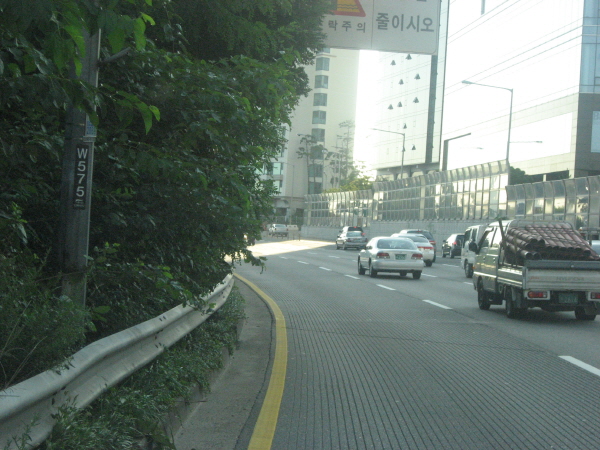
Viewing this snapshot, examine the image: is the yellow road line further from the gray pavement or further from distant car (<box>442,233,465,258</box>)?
distant car (<box>442,233,465,258</box>)

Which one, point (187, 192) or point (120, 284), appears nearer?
point (120, 284)

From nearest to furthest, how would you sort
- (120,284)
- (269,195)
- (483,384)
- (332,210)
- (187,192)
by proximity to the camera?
(120,284) < (187,192) < (483,384) < (269,195) < (332,210)

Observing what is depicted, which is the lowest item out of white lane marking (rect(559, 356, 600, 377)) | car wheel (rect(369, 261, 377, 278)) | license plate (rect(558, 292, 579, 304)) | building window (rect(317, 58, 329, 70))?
car wheel (rect(369, 261, 377, 278))

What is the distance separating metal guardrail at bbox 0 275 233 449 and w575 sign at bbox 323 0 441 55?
31.6ft

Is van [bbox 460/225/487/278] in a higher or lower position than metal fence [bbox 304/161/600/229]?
lower

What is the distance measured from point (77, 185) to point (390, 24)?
410 inches

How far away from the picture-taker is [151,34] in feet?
26.1

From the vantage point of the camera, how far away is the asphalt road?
583cm

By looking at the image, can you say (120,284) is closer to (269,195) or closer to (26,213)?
(26,213)

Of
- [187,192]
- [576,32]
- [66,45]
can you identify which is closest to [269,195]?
[187,192]

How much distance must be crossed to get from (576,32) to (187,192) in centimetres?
5855

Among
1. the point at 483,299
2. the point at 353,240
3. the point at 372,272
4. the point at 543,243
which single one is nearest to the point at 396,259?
the point at 372,272

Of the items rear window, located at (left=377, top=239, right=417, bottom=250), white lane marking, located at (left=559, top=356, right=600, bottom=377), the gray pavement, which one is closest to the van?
rear window, located at (left=377, top=239, right=417, bottom=250)

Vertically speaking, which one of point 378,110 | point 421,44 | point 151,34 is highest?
point 378,110
